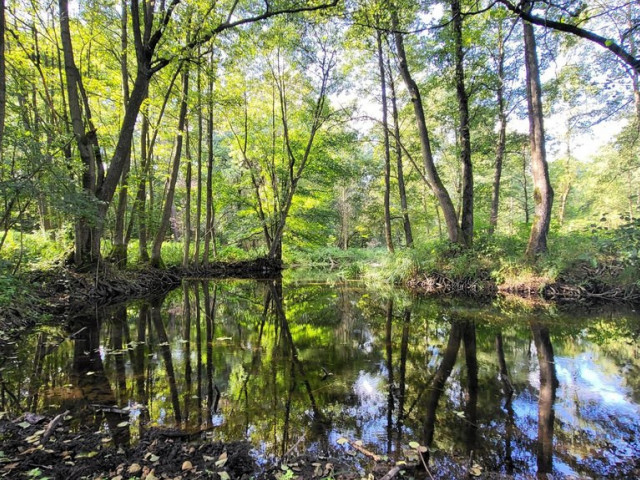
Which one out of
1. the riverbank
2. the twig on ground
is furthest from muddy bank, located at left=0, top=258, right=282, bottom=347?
the twig on ground

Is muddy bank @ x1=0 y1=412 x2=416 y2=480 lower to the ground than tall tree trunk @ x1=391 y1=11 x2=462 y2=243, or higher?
lower

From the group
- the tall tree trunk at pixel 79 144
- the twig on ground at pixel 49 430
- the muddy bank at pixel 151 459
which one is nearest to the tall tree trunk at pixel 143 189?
the tall tree trunk at pixel 79 144

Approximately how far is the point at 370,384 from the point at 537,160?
28.2ft

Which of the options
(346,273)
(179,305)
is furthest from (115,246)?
(346,273)

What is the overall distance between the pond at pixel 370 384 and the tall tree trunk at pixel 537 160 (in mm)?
2709

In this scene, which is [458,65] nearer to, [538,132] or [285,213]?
[538,132]

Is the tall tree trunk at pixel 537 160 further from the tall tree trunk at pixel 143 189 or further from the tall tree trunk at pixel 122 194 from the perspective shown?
the tall tree trunk at pixel 143 189

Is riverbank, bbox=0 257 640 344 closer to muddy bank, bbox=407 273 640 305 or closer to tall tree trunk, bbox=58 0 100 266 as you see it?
muddy bank, bbox=407 273 640 305

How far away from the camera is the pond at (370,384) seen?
263cm

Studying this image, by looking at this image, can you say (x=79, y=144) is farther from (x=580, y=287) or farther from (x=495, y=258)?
(x=580, y=287)

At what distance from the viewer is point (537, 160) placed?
30.1 feet

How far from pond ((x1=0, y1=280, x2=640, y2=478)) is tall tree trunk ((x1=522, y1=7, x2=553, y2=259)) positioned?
8.89ft

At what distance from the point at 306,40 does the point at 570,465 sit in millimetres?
17643

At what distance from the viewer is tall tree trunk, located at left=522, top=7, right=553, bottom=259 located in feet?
29.7
